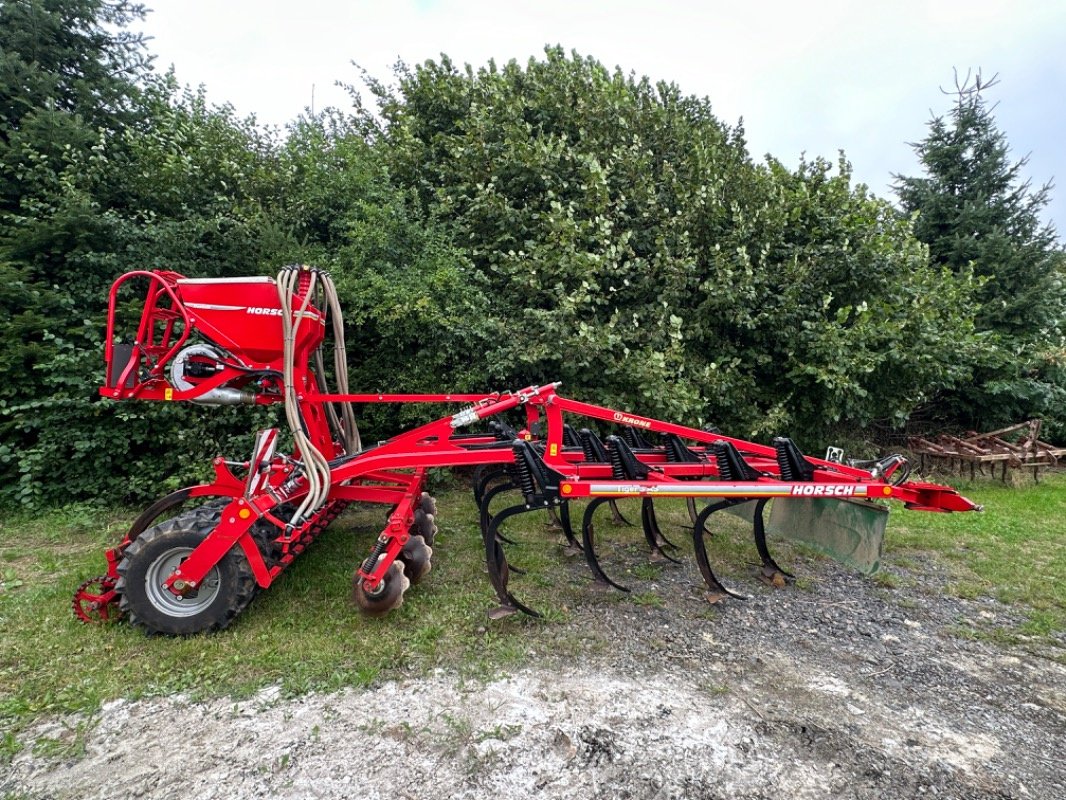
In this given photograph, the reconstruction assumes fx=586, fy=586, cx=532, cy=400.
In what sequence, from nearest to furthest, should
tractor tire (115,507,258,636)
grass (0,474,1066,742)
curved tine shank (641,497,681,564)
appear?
grass (0,474,1066,742)
tractor tire (115,507,258,636)
curved tine shank (641,497,681,564)

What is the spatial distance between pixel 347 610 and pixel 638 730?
2.04 metres

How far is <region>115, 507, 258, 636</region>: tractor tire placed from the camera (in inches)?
130

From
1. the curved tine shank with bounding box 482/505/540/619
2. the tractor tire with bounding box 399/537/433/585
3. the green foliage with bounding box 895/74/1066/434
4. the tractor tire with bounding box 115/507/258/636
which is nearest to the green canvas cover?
the curved tine shank with bounding box 482/505/540/619

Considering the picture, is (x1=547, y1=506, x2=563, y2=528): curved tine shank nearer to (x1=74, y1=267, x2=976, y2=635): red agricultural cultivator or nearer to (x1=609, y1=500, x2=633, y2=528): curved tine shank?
(x1=609, y1=500, x2=633, y2=528): curved tine shank

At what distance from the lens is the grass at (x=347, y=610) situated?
2951 mm

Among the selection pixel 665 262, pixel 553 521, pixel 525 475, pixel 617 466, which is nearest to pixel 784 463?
pixel 617 466

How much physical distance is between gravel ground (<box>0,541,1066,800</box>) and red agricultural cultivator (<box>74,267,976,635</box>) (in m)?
0.70

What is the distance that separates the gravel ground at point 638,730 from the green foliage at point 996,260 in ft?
30.7

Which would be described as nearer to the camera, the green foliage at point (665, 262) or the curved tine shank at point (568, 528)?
the curved tine shank at point (568, 528)

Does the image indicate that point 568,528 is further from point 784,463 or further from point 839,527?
point 839,527

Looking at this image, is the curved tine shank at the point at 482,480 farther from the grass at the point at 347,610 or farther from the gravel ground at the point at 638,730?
the gravel ground at the point at 638,730

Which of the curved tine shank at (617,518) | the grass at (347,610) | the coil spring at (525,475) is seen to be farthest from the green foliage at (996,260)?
the coil spring at (525,475)

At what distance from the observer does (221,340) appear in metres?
3.74

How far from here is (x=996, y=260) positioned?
11.9 m
